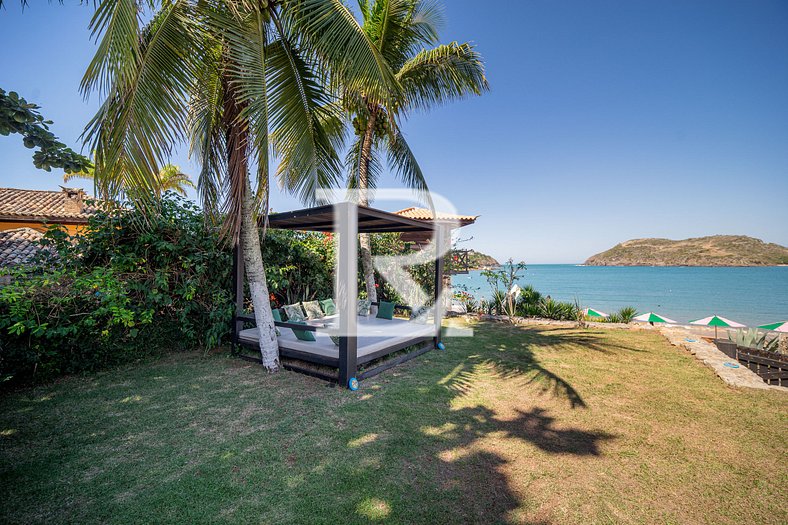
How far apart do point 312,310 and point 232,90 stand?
4.40 metres

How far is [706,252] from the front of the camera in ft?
171

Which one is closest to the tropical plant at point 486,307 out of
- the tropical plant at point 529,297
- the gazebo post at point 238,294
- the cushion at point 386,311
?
the tropical plant at point 529,297

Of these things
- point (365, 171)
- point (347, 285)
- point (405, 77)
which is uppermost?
point (405, 77)

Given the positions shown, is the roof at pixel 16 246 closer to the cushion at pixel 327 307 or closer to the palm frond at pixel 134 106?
the palm frond at pixel 134 106

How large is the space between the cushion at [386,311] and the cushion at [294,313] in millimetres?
1873

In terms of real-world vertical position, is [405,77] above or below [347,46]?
above

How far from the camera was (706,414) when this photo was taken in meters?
3.74

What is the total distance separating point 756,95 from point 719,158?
8.85 m

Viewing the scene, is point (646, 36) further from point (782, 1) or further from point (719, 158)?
point (719, 158)

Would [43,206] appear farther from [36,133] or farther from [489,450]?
[489,450]

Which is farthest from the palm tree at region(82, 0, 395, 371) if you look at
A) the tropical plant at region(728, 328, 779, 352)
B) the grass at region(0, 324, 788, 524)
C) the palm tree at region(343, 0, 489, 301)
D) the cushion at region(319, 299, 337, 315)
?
the tropical plant at region(728, 328, 779, 352)

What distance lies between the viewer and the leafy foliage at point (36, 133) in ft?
9.43

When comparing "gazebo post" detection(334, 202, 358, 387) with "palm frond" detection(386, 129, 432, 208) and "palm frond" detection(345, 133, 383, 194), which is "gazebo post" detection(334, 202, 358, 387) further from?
"palm frond" detection(386, 129, 432, 208)
